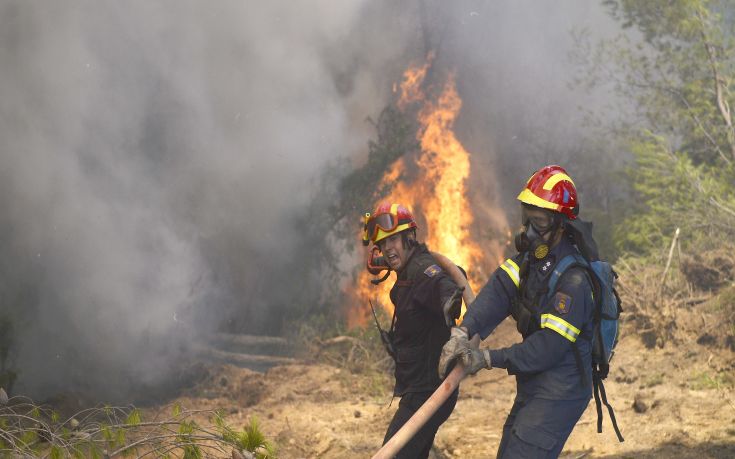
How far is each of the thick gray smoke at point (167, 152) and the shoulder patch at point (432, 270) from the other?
6811mm

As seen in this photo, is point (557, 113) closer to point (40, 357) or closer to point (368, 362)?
point (368, 362)

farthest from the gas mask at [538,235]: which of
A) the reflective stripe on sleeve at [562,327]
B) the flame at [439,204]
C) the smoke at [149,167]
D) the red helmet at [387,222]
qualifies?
the flame at [439,204]

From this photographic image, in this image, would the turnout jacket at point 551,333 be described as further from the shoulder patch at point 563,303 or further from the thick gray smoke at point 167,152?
the thick gray smoke at point 167,152

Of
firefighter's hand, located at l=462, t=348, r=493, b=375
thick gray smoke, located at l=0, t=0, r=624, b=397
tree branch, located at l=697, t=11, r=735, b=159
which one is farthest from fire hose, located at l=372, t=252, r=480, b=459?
tree branch, located at l=697, t=11, r=735, b=159

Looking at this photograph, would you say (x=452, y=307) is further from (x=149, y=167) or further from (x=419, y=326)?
(x=149, y=167)

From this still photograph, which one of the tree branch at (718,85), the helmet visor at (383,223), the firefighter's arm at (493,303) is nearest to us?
the firefighter's arm at (493,303)

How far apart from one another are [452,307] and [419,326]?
551 mm

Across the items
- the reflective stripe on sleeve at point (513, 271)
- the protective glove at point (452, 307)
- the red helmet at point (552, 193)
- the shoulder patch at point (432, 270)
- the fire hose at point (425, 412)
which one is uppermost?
the red helmet at point (552, 193)

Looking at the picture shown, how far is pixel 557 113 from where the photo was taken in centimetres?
1884

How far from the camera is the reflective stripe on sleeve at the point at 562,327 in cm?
357

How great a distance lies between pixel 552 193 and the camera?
383 cm

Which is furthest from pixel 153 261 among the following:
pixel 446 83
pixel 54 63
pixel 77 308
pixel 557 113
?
pixel 557 113

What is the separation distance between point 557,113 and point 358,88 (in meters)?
5.63

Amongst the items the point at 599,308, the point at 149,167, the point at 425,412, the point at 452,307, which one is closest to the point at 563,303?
the point at 599,308
